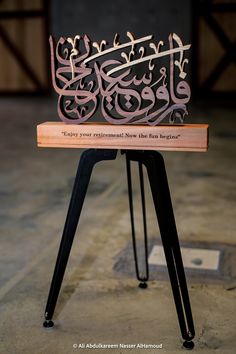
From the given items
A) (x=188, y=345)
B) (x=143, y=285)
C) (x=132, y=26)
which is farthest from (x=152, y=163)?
(x=132, y=26)

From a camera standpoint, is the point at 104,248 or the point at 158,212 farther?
the point at 104,248

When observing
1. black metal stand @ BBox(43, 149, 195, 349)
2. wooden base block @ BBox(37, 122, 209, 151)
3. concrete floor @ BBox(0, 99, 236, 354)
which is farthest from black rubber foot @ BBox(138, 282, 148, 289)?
wooden base block @ BBox(37, 122, 209, 151)

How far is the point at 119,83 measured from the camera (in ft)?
6.29

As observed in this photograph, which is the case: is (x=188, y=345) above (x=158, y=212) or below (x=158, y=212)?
below

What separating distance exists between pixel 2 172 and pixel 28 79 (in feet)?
Answer: 24.9

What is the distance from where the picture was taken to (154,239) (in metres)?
3.19

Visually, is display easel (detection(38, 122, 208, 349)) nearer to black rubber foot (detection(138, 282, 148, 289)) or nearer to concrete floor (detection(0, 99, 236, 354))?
concrete floor (detection(0, 99, 236, 354))

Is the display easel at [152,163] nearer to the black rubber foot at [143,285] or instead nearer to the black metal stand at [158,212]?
the black metal stand at [158,212]

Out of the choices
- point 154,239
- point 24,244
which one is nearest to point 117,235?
point 154,239

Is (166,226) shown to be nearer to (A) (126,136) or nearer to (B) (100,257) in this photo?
(A) (126,136)

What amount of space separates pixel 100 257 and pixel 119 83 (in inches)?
50.4

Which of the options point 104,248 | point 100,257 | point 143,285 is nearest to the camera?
point 143,285

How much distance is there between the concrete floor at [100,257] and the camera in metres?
2.06

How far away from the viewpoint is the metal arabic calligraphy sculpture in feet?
6.16
